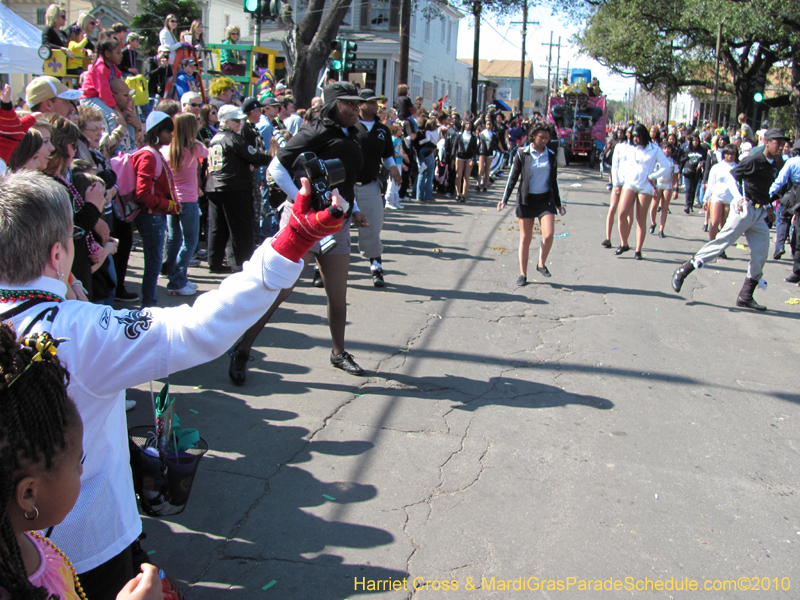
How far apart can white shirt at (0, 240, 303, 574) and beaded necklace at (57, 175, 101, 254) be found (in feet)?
8.41

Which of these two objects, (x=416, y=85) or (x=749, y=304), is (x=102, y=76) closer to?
(x=749, y=304)

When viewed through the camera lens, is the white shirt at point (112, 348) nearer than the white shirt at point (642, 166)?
Yes

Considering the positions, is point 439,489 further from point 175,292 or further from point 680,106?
point 680,106

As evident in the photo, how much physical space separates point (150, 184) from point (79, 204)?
191cm

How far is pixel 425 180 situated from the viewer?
1548 centimetres

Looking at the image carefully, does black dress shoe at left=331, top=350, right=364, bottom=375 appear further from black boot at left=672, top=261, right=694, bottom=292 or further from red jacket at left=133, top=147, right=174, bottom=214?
black boot at left=672, top=261, right=694, bottom=292

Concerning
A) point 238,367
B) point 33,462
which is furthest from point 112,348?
point 238,367

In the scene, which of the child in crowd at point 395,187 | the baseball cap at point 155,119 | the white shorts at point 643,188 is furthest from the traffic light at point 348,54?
the baseball cap at point 155,119

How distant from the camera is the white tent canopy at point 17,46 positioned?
1155 centimetres

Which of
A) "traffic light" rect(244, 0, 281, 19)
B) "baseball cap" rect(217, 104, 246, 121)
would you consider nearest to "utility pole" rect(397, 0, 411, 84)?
"traffic light" rect(244, 0, 281, 19)

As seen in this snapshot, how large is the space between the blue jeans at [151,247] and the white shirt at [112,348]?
186 inches

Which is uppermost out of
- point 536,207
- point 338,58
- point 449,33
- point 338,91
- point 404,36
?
point 449,33

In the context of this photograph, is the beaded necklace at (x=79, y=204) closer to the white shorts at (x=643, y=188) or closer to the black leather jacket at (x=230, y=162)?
the black leather jacket at (x=230, y=162)

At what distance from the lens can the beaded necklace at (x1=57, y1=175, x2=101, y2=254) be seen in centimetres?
401
